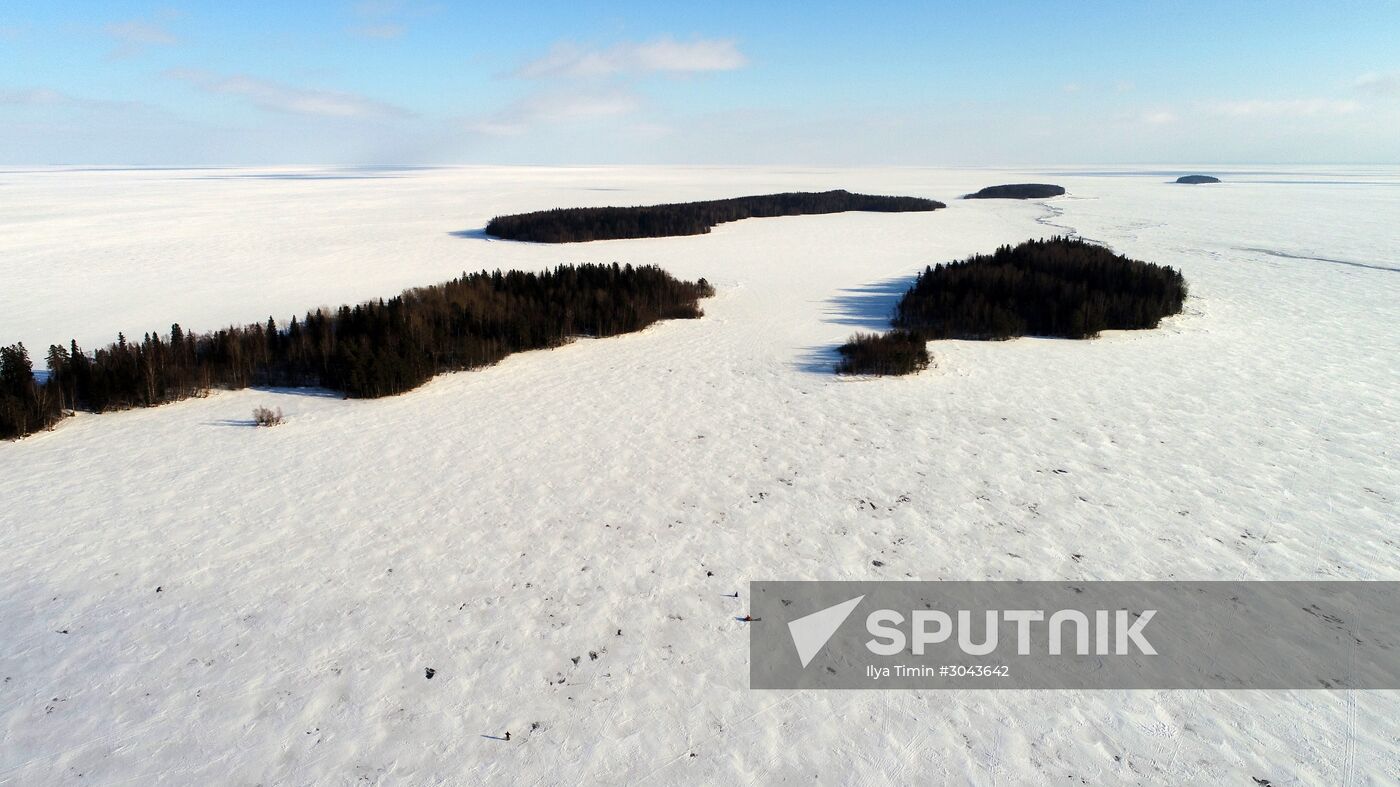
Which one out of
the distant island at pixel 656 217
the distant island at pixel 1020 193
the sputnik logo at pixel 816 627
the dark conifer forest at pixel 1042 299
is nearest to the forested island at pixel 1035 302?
the dark conifer forest at pixel 1042 299

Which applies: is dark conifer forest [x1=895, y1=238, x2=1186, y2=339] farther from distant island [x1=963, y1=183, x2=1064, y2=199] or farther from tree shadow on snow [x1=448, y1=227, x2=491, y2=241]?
distant island [x1=963, y1=183, x2=1064, y2=199]

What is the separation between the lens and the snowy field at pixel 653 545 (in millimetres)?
3055

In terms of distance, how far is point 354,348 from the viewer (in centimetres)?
871

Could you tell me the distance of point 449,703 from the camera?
10.8 feet

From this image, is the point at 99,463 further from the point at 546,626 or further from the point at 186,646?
the point at 546,626

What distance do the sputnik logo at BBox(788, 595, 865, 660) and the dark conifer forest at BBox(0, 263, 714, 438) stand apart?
6523 millimetres

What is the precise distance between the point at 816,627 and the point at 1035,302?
34.3 feet

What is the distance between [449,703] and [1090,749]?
9.98ft

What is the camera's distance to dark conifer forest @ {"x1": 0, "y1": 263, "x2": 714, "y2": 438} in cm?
775

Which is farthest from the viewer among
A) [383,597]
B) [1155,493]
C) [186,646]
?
[1155,493]

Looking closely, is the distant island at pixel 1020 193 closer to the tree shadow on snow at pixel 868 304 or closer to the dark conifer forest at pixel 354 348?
the tree shadow on snow at pixel 868 304

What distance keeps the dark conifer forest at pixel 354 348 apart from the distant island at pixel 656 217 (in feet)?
43.1

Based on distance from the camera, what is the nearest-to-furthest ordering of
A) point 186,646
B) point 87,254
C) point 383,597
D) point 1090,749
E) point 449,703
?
point 1090,749 → point 449,703 → point 186,646 → point 383,597 → point 87,254

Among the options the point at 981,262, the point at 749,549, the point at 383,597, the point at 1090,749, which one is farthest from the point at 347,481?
the point at 981,262
